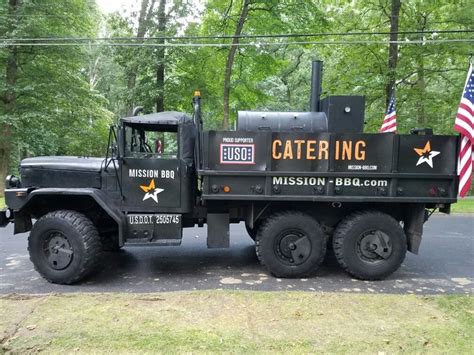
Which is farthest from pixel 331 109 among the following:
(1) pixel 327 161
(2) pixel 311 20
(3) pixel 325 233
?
(2) pixel 311 20

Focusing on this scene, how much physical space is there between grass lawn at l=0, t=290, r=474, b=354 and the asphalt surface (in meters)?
0.63

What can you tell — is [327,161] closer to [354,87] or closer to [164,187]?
[164,187]

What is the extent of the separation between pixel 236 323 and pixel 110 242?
137 inches

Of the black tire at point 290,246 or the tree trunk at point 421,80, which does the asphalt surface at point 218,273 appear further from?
the tree trunk at point 421,80

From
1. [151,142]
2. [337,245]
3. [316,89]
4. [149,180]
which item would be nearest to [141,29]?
[316,89]

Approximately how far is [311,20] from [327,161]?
14.7 m

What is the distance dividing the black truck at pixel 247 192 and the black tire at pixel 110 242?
213 millimetres

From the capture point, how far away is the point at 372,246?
5730 mm

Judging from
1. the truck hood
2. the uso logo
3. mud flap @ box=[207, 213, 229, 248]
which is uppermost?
the uso logo

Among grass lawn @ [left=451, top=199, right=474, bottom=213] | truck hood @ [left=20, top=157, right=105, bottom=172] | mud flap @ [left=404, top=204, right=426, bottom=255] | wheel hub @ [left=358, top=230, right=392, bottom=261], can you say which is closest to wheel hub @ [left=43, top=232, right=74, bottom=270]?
truck hood @ [left=20, top=157, right=105, bottom=172]

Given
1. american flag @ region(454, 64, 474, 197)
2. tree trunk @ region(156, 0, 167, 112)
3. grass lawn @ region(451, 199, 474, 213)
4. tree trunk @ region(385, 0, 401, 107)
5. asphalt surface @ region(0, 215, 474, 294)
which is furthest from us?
tree trunk @ region(156, 0, 167, 112)

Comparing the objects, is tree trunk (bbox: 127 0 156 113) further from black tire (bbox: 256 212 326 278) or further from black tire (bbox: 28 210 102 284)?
black tire (bbox: 256 212 326 278)

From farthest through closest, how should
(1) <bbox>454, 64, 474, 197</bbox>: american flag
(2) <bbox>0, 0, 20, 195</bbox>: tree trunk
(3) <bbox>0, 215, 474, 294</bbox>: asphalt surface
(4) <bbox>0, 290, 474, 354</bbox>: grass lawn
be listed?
1. (2) <bbox>0, 0, 20, 195</bbox>: tree trunk
2. (1) <bbox>454, 64, 474, 197</bbox>: american flag
3. (3) <bbox>0, 215, 474, 294</bbox>: asphalt surface
4. (4) <bbox>0, 290, 474, 354</bbox>: grass lawn

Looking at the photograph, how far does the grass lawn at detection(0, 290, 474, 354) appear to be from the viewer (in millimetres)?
3408
